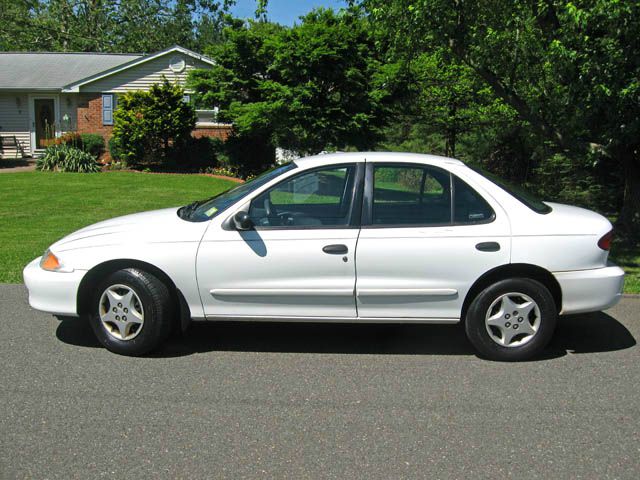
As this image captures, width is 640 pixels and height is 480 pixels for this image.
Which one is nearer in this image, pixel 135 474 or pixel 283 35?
pixel 135 474

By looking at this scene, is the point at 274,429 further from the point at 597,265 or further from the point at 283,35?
the point at 283,35

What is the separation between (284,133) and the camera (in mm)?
19672

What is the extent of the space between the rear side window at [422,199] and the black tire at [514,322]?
0.56 metres

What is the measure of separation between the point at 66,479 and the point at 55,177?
18.0 m

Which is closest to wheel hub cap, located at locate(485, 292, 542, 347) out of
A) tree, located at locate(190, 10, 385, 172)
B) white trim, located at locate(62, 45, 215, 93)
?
tree, located at locate(190, 10, 385, 172)

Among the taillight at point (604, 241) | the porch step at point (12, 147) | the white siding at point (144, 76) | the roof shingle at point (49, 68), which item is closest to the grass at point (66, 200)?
the taillight at point (604, 241)

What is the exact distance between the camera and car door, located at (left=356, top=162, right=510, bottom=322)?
508 centimetres

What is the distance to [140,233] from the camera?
5266mm

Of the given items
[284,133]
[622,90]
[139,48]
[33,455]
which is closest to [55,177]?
[284,133]

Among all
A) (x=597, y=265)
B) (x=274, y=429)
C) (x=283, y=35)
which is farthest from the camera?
(x=283, y=35)

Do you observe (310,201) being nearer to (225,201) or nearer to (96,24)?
(225,201)

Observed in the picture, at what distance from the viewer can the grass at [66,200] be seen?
32.9ft

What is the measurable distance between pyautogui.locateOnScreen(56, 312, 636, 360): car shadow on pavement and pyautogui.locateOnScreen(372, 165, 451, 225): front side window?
1130 millimetres

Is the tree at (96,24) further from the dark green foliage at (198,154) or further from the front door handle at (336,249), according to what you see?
the front door handle at (336,249)
